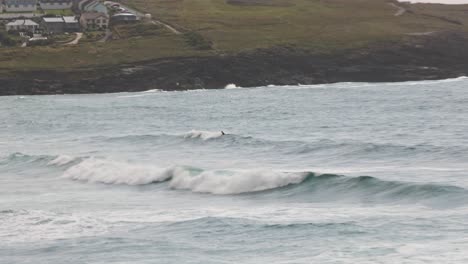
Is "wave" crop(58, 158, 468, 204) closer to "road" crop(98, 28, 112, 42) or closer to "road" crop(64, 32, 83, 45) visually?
"road" crop(64, 32, 83, 45)

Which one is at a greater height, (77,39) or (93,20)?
(93,20)

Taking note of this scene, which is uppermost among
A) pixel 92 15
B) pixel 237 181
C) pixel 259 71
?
pixel 92 15

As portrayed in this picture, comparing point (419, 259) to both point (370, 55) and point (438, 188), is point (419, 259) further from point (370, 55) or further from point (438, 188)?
point (370, 55)

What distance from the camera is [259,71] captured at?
449ft

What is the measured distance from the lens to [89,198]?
35.2 metres

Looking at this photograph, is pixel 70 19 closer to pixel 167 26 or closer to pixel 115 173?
pixel 167 26

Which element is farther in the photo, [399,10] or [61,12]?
[61,12]

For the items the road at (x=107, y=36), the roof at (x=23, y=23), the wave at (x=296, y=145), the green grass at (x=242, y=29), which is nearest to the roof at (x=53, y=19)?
the roof at (x=23, y=23)

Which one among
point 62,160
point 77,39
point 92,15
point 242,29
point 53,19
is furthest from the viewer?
point 53,19

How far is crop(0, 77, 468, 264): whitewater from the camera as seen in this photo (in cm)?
2422

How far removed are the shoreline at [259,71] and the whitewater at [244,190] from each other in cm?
6218

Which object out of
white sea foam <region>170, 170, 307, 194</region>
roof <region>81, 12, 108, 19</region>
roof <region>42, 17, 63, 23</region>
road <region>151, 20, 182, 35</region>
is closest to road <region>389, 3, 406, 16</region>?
road <region>151, 20, 182, 35</region>

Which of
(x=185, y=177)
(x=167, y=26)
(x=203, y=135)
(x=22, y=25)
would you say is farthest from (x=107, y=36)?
(x=185, y=177)

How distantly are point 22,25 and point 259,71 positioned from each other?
53525 millimetres
